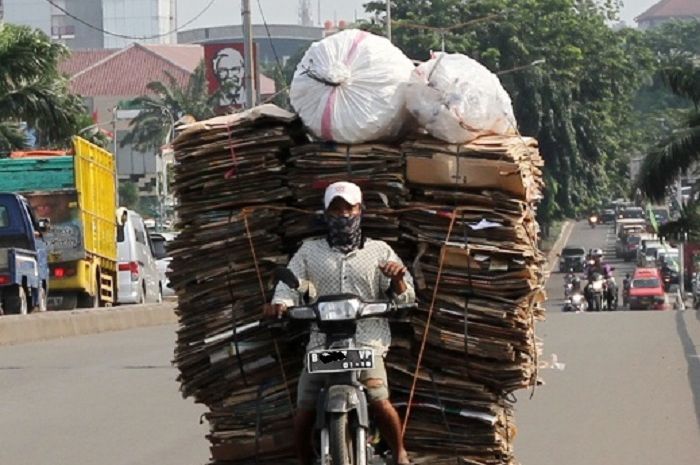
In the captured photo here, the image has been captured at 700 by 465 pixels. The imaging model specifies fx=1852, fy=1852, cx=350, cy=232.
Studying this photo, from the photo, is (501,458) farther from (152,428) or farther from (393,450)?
(152,428)

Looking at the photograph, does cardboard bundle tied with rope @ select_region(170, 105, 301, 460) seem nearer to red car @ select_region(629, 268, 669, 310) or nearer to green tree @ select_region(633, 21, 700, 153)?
red car @ select_region(629, 268, 669, 310)

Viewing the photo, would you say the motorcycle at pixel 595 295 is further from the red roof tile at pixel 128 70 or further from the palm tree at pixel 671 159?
the red roof tile at pixel 128 70

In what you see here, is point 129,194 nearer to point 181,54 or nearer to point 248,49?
point 181,54

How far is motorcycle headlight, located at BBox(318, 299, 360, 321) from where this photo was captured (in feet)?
29.5

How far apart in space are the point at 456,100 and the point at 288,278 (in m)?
1.32

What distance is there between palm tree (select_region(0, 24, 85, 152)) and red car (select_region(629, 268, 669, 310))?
3093 cm

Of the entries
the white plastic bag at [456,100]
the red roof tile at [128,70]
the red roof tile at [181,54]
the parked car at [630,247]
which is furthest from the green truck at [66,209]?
the red roof tile at [181,54]

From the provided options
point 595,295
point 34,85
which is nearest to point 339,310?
point 34,85

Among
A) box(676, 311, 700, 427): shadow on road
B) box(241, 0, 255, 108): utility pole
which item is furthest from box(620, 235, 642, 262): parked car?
box(676, 311, 700, 427): shadow on road

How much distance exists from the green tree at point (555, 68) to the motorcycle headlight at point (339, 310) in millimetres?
65026

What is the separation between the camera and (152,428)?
13953 mm

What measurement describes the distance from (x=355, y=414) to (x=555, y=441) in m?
4.37

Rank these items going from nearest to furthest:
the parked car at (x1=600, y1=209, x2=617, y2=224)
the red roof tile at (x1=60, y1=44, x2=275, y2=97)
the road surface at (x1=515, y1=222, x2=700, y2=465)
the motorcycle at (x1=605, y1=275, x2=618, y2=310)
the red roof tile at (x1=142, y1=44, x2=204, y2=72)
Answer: the road surface at (x1=515, y1=222, x2=700, y2=465)
the motorcycle at (x1=605, y1=275, x2=618, y2=310)
the red roof tile at (x1=60, y1=44, x2=275, y2=97)
the red roof tile at (x1=142, y1=44, x2=204, y2=72)
the parked car at (x1=600, y1=209, x2=617, y2=224)

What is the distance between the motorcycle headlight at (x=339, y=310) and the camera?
8.98 m
